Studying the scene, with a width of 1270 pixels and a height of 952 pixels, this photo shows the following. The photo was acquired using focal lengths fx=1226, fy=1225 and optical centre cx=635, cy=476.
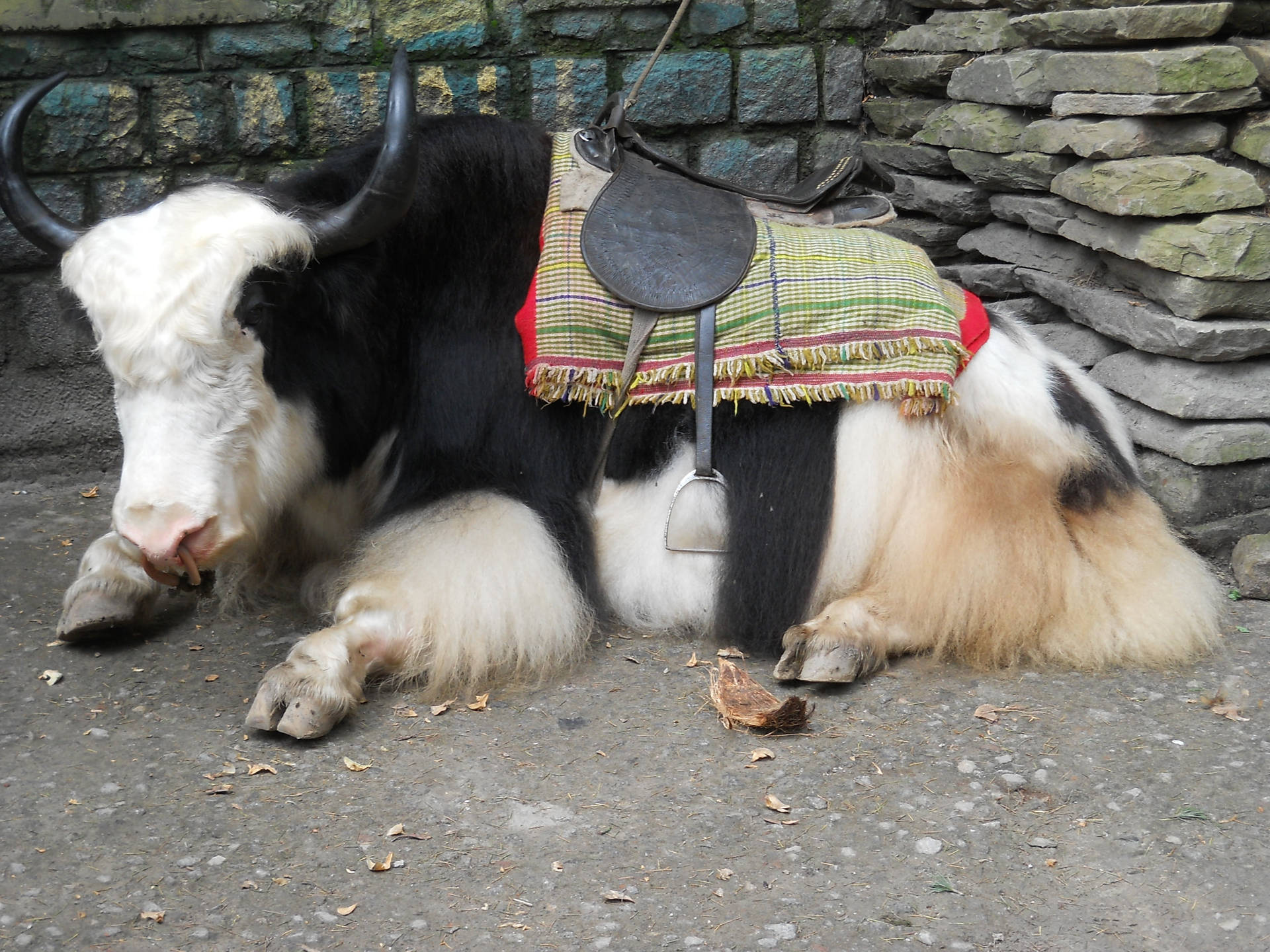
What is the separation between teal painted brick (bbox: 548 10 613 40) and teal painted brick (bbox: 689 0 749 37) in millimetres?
272

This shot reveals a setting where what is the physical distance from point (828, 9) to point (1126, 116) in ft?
4.44

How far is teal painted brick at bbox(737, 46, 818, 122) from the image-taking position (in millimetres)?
4059

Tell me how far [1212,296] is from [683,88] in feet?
6.10

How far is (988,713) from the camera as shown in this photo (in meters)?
2.55

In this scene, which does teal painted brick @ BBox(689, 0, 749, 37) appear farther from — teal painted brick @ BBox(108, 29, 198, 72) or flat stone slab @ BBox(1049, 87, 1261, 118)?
teal painted brick @ BBox(108, 29, 198, 72)

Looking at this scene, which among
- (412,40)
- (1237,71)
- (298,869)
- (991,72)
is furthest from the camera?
(412,40)

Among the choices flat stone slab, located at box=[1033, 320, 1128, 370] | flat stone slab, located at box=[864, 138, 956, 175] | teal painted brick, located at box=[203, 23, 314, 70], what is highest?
teal painted brick, located at box=[203, 23, 314, 70]

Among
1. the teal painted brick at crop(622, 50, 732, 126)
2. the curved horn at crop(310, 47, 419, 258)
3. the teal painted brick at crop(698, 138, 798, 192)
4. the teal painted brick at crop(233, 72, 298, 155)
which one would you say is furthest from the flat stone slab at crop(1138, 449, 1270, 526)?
the teal painted brick at crop(233, 72, 298, 155)

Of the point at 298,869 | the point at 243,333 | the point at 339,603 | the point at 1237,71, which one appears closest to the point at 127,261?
the point at 243,333

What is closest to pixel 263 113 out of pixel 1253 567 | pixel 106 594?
pixel 106 594

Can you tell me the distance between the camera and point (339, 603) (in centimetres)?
271

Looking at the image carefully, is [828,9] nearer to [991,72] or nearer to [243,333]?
[991,72]

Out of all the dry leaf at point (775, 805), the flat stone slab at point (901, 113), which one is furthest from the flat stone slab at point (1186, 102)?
the dry leaf at point (775, 805)

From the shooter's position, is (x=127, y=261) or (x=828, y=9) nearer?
(x=127, y=261)
